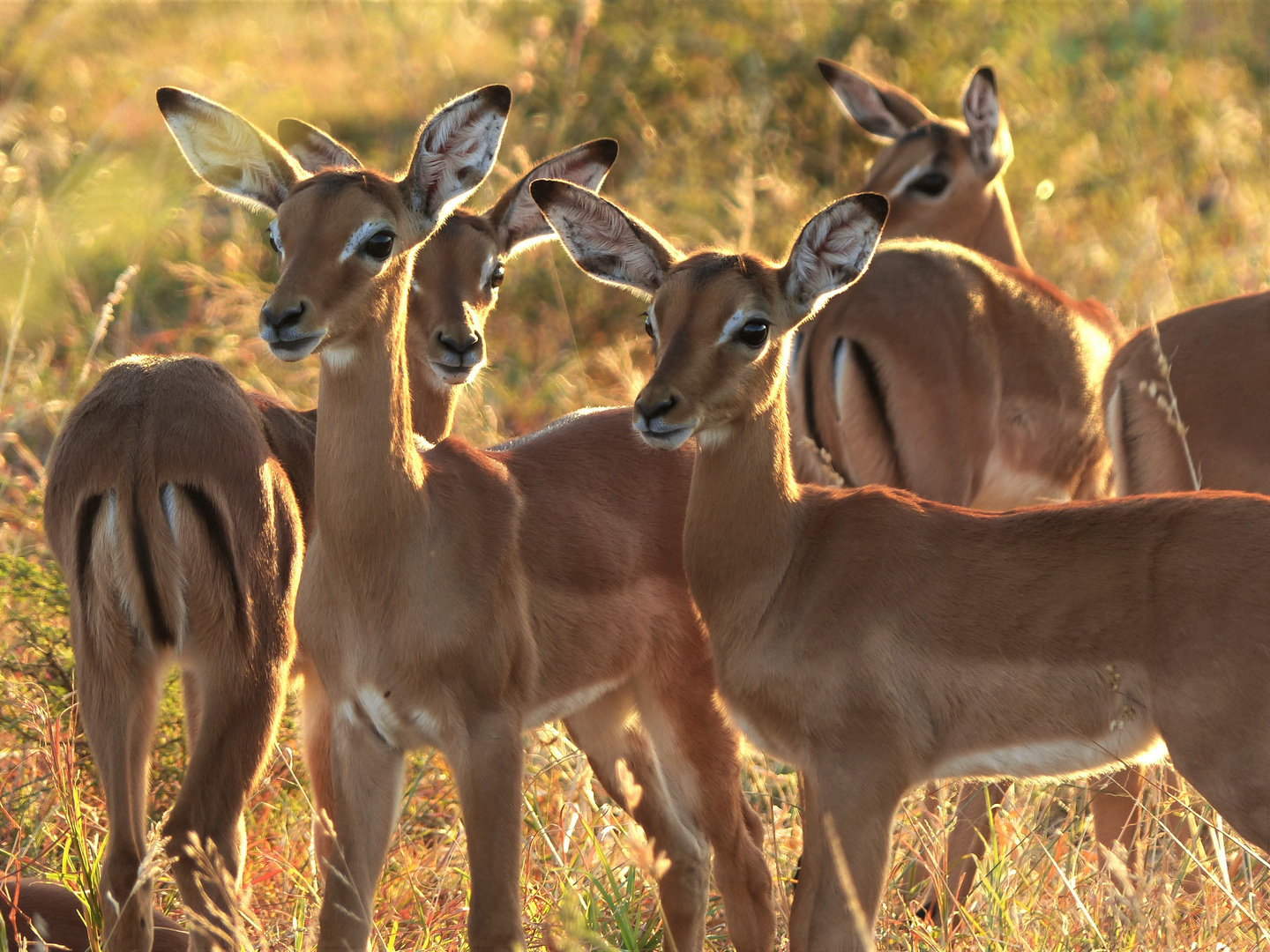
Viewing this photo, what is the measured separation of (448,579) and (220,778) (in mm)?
720

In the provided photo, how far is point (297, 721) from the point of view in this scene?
17.4 ft

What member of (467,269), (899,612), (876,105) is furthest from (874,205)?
(876,105)

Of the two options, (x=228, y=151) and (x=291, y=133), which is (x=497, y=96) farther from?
(x=291, y=133)

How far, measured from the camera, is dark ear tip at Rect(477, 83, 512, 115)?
4.33m

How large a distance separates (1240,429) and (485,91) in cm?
269

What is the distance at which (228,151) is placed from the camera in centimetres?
439

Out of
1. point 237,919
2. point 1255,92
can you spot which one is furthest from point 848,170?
point 237,919

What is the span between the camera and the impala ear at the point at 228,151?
4.34 metres

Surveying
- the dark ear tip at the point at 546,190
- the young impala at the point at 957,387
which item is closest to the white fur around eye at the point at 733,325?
the dark ear tip at the point at 546,190

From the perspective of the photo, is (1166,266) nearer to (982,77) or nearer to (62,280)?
(982,77)

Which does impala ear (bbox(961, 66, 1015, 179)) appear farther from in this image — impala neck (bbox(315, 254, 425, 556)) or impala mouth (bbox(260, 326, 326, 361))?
impala mouth (bbox(260, 326, 326, 361))

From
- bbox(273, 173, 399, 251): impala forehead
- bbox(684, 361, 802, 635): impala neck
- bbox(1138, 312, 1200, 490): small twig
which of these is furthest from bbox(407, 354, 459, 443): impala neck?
bbox(1138, 312, 1200, 490): small twig

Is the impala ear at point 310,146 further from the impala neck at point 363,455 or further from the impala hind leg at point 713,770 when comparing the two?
the impala hind leg at point 713,770

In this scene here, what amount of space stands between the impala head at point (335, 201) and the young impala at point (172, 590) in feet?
1.49
